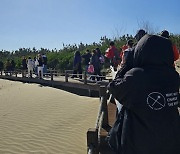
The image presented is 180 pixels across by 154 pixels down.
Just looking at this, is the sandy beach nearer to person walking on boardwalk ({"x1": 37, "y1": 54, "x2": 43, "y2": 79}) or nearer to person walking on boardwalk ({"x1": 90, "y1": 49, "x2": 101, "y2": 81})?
person walking on boardwalk ({"x1": 90, "y1": 49, "x2": 101, "y2": 81})

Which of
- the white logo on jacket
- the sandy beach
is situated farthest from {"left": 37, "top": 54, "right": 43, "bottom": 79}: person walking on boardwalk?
the white logo on jacket

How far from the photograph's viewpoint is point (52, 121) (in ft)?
31.2

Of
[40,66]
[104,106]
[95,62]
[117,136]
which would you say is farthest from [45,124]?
[40,66]

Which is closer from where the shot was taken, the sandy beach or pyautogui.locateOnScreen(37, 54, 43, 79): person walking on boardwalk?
the sandy beach

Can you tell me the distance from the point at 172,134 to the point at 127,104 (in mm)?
413

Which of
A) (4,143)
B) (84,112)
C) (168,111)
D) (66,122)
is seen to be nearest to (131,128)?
(168,111)

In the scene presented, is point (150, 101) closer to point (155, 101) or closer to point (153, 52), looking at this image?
point (155, 101)

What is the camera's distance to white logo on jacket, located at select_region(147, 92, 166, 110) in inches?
91.8

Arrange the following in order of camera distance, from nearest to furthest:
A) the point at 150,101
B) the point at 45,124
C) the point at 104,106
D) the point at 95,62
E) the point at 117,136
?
the point at 150,101 → the point at 117,136 → the point at 104,106 → the point at 45,124 → the point at 95,62

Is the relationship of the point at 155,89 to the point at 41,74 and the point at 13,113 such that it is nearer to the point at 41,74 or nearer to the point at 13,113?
the point at 13,113

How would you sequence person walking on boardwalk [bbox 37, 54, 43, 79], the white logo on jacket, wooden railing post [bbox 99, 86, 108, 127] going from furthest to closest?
person walking on boardwalk [bbox 37, 54, 43, 79]
wooden railing post [bbox 99, 86, 108, 127]
the white logo on jacket

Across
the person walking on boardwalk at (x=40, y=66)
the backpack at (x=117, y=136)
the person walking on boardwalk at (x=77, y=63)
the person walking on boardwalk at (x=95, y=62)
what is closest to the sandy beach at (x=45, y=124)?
the person walking on boardwalk at (x=95, y=62)

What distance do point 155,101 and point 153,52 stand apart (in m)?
0.37

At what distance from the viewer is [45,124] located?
9.17 meters
